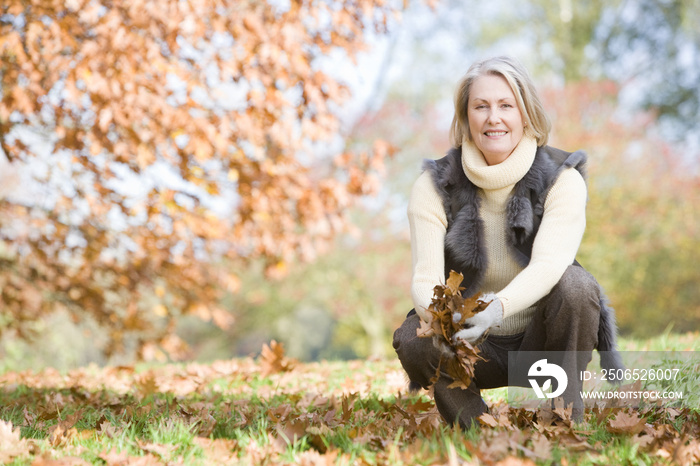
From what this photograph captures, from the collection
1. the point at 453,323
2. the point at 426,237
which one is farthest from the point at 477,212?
the point at 453,323

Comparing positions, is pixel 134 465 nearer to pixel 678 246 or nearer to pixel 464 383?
pixel 464 383

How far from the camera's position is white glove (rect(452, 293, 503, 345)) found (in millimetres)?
1897

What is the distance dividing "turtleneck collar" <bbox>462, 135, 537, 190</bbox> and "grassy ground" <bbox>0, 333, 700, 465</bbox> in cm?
79

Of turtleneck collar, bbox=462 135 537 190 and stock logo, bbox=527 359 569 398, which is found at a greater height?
turtleneck collar, bbox=462 135 537 190

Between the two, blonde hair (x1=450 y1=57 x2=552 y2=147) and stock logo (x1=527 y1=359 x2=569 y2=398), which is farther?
blonde hair (x1=450 y1=57 x2=552 y2=147)

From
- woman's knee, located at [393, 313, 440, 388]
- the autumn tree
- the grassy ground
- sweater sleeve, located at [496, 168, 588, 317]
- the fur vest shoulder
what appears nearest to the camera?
the grassy ground

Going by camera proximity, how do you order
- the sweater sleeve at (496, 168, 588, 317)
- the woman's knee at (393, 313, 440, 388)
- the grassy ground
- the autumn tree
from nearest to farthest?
the grassy ground < the sweater sleeve at (496, 168, 588, 317) < the woman's knee at (393, 313, 440, 388) < the autumn tree

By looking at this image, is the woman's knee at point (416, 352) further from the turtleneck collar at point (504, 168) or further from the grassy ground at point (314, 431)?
the turtleneck collar at point (504, 168)

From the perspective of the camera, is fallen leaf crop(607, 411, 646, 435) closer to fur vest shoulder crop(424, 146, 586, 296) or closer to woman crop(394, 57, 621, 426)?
woman crop(394, 57, 621, 426)

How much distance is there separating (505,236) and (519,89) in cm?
54

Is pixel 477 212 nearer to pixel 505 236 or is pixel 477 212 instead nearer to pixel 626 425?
pixel 505 236

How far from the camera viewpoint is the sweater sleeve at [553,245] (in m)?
2.02

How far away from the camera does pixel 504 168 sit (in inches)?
89.2

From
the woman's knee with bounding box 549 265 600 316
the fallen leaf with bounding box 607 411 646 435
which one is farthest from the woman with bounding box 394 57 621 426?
the fallen leaf with bounding box 607 411 646 435
